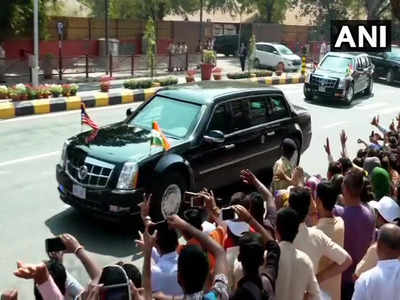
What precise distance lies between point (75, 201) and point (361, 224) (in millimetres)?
3760

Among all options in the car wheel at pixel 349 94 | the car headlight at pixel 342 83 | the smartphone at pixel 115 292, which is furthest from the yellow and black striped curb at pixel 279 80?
the smartphone at pixel 115 292

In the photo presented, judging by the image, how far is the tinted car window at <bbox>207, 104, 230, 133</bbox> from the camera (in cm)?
792

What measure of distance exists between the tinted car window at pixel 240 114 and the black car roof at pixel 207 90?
17 cm

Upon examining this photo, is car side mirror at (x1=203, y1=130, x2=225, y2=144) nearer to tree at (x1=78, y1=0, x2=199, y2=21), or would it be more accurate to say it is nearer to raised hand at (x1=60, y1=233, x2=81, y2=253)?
raised hand at (x1=60, y1=233, x2=81, y2=253)

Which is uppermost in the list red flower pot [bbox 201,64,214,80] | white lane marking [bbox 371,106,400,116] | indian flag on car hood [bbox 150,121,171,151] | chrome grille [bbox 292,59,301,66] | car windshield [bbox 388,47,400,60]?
car windshield [bbox 388,47,400,60]

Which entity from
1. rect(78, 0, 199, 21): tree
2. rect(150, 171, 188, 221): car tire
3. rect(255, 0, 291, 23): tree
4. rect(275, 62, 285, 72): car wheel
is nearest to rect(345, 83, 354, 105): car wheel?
rect(275, 62, 285, 72): car wheel

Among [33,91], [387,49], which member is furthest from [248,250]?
[387,49]

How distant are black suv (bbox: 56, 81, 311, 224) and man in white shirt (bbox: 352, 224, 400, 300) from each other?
3.80 metres

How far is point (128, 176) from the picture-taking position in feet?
22.1

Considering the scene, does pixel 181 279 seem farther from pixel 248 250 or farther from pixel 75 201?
pixel 75 201

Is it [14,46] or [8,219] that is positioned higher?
[14,46]

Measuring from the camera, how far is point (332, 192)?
4379mm

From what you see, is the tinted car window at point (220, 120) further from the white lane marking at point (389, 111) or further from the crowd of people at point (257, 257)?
the white lane marking at point (389, 111)

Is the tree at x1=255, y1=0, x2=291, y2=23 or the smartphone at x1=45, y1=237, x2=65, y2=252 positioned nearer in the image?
the smartphone at x1=45, y1=237, x2=65, y2=252
